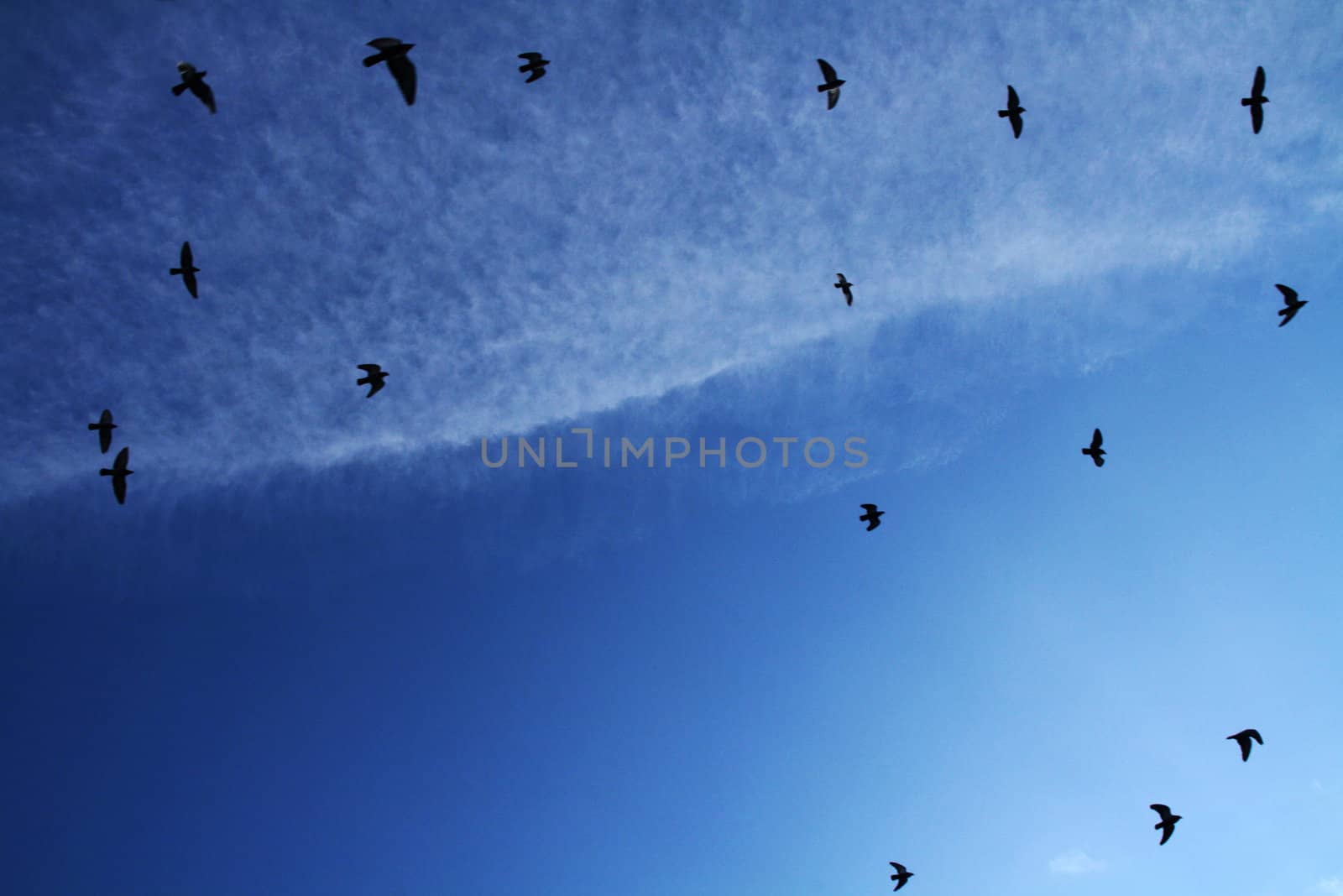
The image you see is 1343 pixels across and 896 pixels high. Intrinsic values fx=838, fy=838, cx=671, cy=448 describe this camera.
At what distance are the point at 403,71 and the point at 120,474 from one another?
15.5 meters

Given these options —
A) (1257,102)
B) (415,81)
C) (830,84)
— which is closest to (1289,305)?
(1257,102)

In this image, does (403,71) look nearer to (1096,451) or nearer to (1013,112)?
(1013,112)

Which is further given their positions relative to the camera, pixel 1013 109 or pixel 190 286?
pixel 1013 109

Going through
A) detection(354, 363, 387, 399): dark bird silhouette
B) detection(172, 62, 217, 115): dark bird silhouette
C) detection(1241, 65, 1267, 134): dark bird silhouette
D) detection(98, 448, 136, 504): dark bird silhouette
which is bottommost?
detection(98, 448, 136, 504): dark bird silhouette

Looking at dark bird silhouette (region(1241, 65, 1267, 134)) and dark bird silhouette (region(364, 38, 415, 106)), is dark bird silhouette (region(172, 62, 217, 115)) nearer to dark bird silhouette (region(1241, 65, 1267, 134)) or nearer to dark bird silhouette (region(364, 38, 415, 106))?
dark bird silhouette (region(364, 38, 415, 106))

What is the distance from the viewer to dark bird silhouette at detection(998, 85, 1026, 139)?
2750 centimetres

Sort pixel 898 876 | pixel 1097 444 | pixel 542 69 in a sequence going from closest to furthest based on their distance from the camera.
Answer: pixel 542 69 < pixel 1097 444 < pixel 898 876

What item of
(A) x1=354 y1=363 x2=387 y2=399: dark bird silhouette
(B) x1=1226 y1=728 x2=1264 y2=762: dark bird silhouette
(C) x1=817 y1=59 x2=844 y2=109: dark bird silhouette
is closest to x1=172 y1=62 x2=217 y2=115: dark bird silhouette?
(A) x1=354 y1=363 x2=387 y2=399: dark bird silhouette

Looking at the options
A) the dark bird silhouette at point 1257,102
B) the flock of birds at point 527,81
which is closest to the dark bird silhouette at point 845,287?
the flock of birds at point 527,81

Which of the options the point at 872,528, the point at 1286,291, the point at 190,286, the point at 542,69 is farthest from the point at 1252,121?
the point at 190,286

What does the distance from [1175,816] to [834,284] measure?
2332 cm

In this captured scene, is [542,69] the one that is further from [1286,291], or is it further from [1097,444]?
[1286,291]

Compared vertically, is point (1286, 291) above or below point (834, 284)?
below

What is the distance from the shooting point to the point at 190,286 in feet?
84.5
